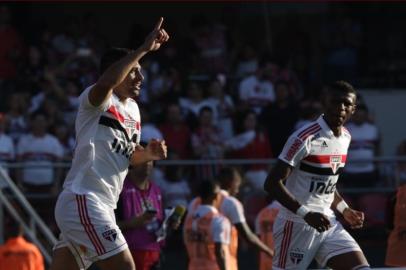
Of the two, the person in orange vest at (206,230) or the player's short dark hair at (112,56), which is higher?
the player's short dark hair at (112,56)

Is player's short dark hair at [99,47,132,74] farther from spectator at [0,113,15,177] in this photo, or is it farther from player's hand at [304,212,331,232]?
spectator at [0,113,15,177]

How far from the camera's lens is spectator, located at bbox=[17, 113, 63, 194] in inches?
582

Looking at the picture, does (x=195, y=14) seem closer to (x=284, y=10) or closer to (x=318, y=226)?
(x=284, y=10)

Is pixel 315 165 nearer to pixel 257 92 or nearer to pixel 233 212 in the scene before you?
pixel 233 212

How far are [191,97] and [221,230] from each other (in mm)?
5701

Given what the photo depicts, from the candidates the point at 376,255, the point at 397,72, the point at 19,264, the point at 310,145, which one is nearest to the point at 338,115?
the point at 310,145

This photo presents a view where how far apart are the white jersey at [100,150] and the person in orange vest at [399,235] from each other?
10.1 ft

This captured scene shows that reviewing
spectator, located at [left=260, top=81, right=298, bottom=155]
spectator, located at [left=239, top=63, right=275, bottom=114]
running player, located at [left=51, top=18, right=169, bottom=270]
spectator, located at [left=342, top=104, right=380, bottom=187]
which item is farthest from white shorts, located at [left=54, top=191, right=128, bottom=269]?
spectator, located at [left=239, top=63, right=275, bottom=114]

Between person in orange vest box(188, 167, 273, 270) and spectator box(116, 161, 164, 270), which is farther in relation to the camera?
person in orange vest box(188, 167, 273, 270)

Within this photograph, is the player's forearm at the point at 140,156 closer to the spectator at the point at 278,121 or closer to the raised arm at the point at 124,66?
the raised arm at the point at 124,66

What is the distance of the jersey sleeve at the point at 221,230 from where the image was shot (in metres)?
11.0

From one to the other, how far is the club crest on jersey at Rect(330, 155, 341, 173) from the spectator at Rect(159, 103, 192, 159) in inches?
257

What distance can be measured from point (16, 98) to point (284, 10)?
18.6 feet

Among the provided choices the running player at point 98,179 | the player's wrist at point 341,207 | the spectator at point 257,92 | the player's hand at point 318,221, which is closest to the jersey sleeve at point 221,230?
the player's wrist at point 341,207
